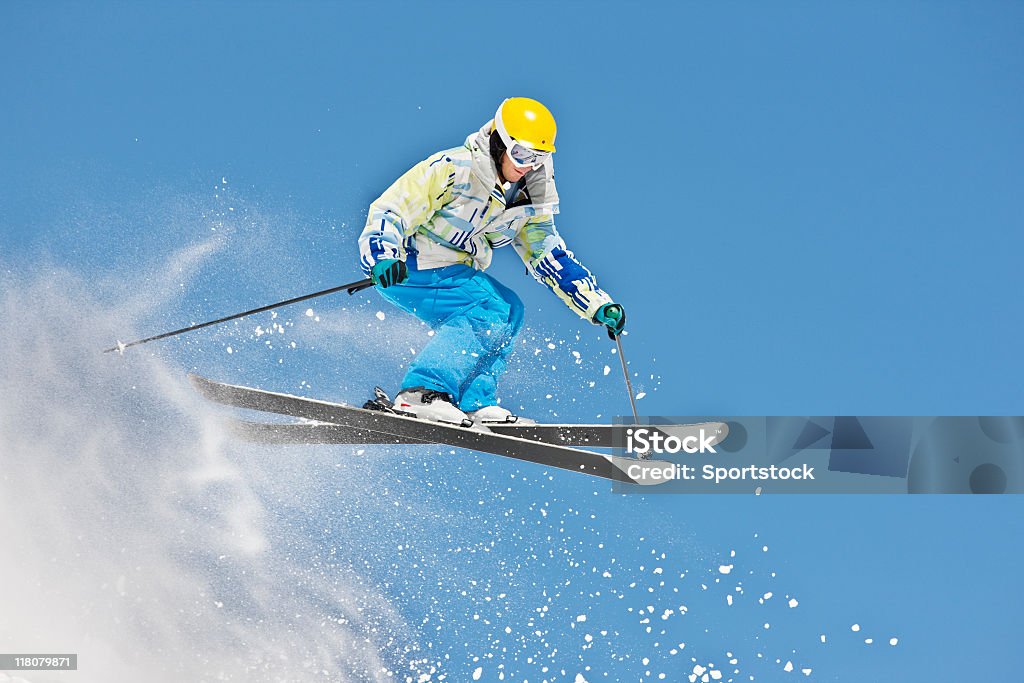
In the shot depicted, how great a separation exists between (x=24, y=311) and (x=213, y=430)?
3.75ft

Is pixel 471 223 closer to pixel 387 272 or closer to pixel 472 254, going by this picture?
pixel 472 254

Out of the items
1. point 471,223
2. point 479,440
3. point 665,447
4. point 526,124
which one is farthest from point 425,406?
point 526,124

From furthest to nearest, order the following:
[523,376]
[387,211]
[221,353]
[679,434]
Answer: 1. [221,353]
2. [523,376]
3. [679,434]
4. [387,211]

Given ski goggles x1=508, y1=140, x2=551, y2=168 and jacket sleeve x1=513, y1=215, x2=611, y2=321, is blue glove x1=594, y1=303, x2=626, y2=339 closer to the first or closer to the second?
jacket sleeve x1=513, y1=215, x2=611, y2=321

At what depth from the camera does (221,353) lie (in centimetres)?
516

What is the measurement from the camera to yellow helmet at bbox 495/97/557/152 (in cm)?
340

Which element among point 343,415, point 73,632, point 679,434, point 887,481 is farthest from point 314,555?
point 887,481

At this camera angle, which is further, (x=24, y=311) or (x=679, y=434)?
(x=24, y=311)

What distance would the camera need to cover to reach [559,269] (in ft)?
12.9

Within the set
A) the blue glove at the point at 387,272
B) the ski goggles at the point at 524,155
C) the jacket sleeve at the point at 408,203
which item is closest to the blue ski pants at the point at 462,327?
the jacket sleeve at the point at 408,203

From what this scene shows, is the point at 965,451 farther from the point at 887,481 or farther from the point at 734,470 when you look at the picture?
the point at 734,470

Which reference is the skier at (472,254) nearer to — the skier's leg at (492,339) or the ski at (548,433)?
the skier's leg at (492,339)

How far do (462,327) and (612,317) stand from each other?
0.54 metres

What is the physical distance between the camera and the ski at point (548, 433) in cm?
383
